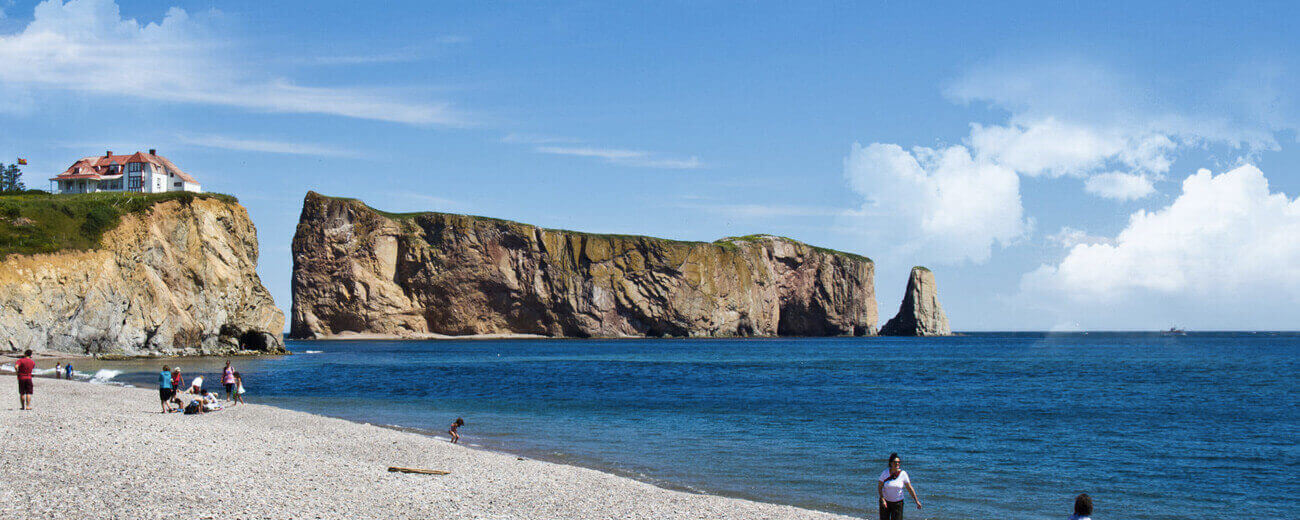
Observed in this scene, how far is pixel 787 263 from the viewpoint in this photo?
516 ft

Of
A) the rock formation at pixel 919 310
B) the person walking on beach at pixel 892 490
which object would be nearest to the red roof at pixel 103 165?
the person walking on beach at pixel 892 490

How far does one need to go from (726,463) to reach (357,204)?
103351 millimetres

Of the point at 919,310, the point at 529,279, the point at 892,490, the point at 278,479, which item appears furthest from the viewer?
the point at 919,310

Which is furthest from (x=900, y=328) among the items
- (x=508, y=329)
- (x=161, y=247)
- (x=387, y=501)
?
(x=387, y=501)

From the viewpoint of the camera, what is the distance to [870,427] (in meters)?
30.8

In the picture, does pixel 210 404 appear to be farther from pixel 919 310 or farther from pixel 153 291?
pixel 919 310

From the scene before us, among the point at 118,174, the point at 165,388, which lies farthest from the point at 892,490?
the point at 118,174

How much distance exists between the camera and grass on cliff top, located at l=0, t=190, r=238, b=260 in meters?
54.6

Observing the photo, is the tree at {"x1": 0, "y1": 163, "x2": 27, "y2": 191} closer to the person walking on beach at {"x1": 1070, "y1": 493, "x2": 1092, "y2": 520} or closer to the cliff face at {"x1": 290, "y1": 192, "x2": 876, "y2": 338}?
the cliff face at {"x1": 290, "y1": 192, "x2": 876, "y2": 338}

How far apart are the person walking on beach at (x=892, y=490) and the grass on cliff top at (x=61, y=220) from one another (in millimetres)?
56922

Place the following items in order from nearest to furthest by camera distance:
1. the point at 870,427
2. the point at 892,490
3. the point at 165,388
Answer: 1. the point at 892,490
2. the point at 165,388
3. the point at 870,427

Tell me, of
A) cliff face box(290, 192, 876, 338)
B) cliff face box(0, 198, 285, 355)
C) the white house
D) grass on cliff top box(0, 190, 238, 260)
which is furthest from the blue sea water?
cliff face box(290, 192, 876, 338)

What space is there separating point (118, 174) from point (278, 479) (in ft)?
269

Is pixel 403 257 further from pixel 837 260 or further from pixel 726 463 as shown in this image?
pixel 726 463
